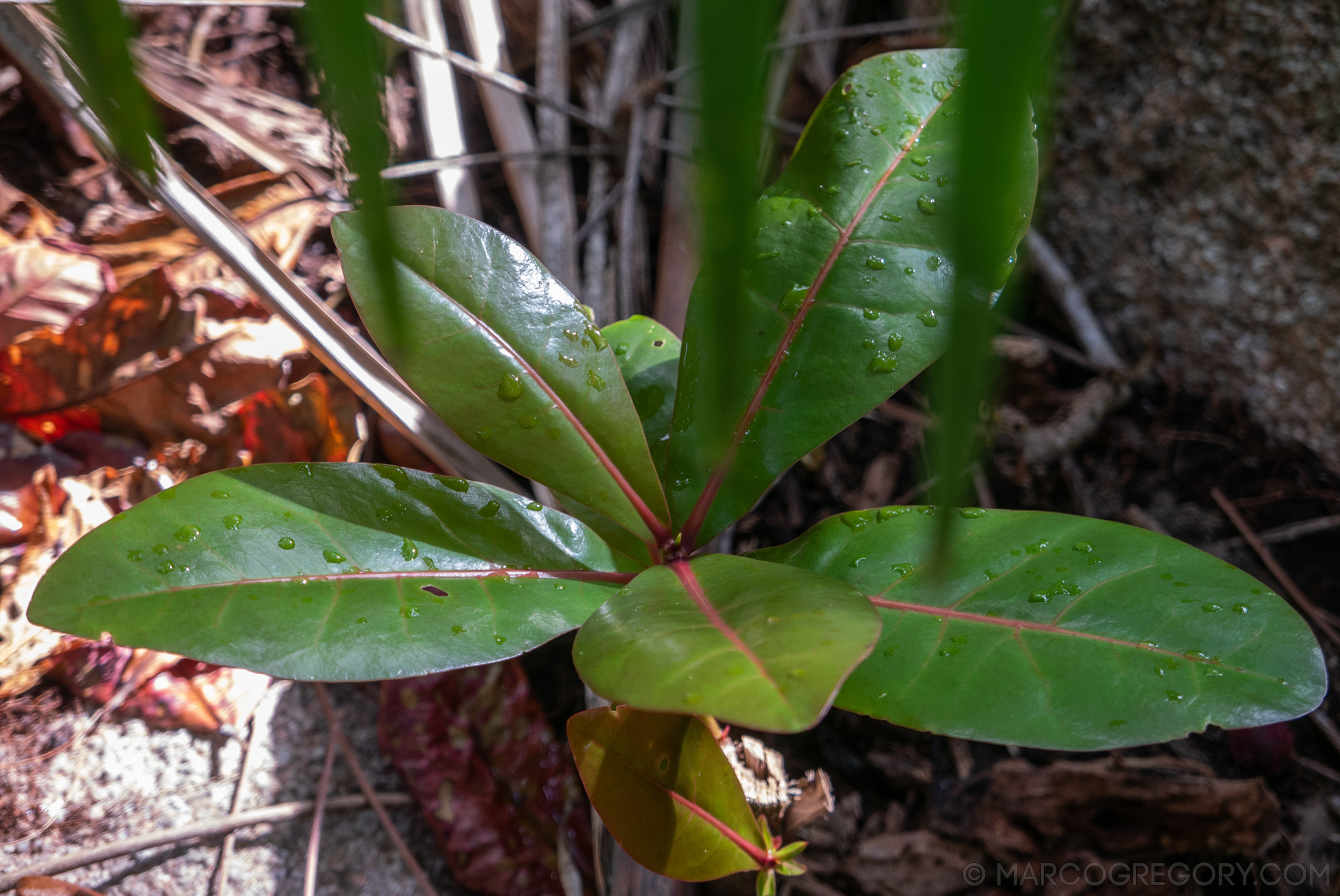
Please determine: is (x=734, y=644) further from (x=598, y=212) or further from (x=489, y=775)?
(x=598, y=212)

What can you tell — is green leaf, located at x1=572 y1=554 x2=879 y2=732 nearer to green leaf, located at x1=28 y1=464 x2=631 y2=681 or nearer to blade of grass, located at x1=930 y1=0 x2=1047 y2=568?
green leaf, located at x1=28 y1=464 x2=631 y2=681

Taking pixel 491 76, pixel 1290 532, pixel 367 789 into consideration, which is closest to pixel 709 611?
pixel 367 789

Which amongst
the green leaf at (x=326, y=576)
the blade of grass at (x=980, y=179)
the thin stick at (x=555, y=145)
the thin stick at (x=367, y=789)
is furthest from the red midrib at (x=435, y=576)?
the thin stick at (x=555, y=145)

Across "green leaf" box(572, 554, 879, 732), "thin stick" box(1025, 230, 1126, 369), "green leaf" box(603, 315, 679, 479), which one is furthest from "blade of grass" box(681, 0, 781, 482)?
"thin stick" box(1025, 230, 1126, 369)

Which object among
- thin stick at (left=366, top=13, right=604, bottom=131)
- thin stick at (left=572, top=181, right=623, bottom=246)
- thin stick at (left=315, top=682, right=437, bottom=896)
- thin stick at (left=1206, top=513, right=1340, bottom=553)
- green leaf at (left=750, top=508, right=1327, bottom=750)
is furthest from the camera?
thin stick at (left=572, top=181, right=623, bottom=246)

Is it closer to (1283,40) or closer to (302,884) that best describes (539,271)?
(302,884)

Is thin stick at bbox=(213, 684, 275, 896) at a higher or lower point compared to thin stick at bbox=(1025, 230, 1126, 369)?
lower

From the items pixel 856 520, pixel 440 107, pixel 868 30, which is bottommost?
pixel 856 520
